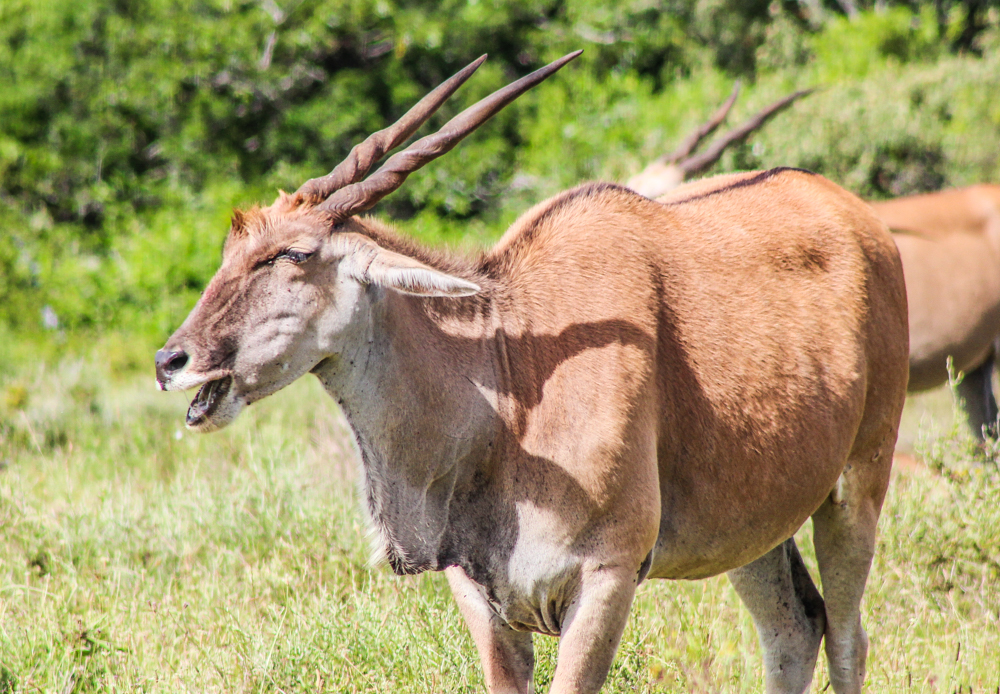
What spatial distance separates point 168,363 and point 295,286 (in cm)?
43

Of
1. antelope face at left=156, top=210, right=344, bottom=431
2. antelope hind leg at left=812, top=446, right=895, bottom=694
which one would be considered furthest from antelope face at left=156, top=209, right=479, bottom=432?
antelope hind leg at left=812, top=446, right=895, bottom=694

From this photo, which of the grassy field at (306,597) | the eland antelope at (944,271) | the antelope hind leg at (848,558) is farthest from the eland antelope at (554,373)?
the eland antelope at (944,271)

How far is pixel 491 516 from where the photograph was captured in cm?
319

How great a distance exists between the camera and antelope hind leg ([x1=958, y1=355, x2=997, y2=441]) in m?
7.39

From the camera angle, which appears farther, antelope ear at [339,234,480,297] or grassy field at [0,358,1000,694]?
grassy field at [0,358,1000,694]

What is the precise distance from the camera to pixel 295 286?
3.07m

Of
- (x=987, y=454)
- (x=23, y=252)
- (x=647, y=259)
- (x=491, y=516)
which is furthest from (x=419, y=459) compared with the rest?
(x=23, y=252)

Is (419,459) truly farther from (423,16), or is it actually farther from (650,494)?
(423,16)

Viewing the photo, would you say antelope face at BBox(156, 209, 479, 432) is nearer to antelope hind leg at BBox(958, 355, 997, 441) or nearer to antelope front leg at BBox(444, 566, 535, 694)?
antelope front leg at BBox(444, 566, 535, 694)

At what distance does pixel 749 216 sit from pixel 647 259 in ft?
1.98

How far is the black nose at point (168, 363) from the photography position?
9.58ft

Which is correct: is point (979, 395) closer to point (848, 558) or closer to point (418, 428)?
point (848, 558)

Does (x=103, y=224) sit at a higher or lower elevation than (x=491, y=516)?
lower

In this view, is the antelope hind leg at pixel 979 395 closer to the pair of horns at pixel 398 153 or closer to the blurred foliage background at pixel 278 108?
the blurred foliage background at pixel 278 108
